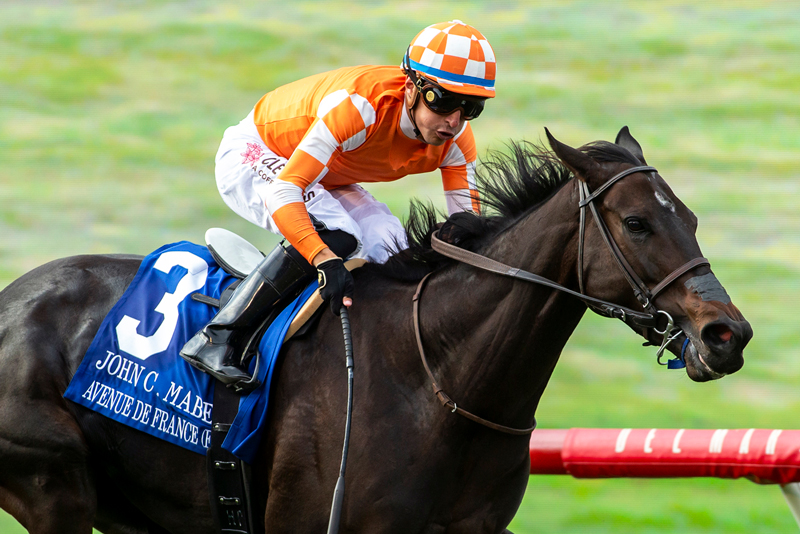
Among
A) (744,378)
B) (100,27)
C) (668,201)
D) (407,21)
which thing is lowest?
(744,378)

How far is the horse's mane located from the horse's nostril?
1.84 ft

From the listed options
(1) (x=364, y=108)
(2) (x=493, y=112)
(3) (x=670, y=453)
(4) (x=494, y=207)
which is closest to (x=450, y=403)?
(4) (x=494, y=207)

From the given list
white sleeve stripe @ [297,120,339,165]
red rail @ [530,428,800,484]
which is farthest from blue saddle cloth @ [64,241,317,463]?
red rail @ [530,428,800,484]

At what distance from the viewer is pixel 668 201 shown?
2305 millimetres

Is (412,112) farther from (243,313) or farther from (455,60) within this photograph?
(243,313)

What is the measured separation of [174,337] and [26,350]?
51cm

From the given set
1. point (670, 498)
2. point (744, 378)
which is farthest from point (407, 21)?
point (670, 498)

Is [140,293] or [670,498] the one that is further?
[670,498]

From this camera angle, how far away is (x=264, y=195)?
2.98 meters

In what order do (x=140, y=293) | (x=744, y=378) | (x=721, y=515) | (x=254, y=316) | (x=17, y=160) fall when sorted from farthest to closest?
(x=17, y=160)
(x=744, y=378)
(x=721, y=515)
(x=140, y=293)
(x=254, y=316)

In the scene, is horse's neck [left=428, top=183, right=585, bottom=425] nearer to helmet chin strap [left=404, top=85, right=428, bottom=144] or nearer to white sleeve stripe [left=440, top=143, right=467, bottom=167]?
helmet chin strap [left=404, top=85, right=428, bottom=144]

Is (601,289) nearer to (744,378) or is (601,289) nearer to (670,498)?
(670,498)

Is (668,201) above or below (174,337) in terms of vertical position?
above

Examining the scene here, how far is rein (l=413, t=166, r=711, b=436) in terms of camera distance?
7.37 ft
